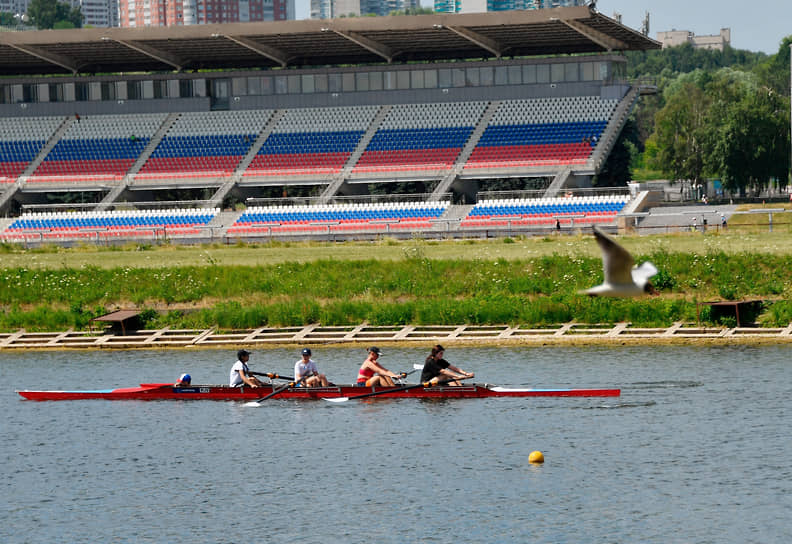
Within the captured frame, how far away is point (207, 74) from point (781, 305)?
61.7 metres

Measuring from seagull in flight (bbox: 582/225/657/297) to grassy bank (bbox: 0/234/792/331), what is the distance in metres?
27.6

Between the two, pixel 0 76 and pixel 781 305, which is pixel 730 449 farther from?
pixel 0 76

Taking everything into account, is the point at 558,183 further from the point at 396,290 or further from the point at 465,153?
the point at 396,290

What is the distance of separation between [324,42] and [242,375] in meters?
56.4

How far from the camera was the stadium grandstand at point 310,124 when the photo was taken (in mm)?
81875

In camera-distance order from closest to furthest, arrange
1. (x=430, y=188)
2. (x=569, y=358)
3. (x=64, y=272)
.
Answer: (x=569, y=358) < (x=64, y=272) < (x=430, y=188)

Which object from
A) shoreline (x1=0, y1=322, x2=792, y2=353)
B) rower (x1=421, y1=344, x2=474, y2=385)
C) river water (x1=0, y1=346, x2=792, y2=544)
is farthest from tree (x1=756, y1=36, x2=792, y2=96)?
rower (x1=421, y1=344, x2=474, y2=385)

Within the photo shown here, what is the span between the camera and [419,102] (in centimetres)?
9350

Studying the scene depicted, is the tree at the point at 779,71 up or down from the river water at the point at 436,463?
up

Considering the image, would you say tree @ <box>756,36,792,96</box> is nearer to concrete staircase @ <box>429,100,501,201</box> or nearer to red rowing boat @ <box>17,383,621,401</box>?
concrete staircase @ <box>429,100,501,201</box>

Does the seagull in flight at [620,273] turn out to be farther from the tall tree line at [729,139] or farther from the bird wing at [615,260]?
the tall tree line at [729,139]

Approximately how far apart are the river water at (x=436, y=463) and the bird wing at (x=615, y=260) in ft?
23.8

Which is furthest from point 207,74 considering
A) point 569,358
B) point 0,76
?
point 569,358

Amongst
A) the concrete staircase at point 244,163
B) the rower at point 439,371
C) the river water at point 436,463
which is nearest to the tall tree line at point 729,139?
the concrete staircase at point 244,163
